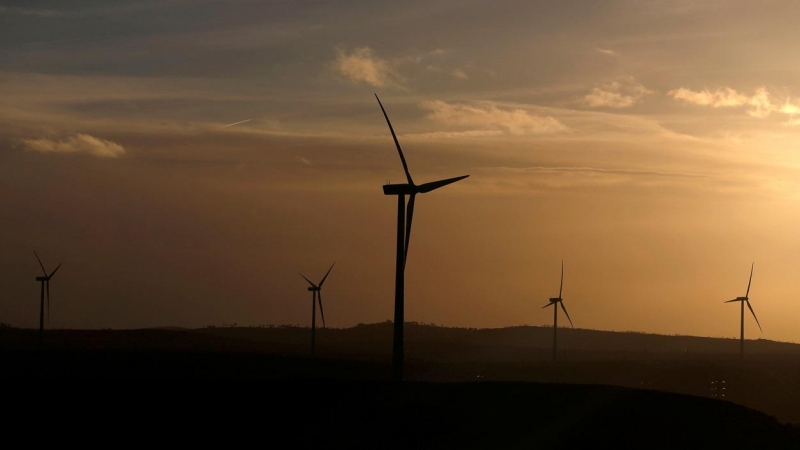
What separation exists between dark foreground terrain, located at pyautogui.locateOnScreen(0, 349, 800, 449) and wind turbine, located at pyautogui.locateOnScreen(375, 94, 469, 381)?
3.34 meters

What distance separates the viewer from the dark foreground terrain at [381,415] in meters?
36.7

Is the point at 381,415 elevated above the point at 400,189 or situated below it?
below

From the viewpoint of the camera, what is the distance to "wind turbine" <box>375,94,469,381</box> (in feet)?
160

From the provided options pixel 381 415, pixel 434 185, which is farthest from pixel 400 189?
Answer: pixel 381 415

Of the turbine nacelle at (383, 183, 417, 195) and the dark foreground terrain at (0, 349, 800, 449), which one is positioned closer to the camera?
the dark foreground terrain at (0, 349, 800, 449)

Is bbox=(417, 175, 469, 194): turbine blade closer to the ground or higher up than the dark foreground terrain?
higher up

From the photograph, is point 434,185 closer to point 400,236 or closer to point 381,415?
point 400,236

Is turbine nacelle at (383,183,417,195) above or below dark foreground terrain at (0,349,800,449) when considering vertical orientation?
above

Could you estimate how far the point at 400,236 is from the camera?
50219 millimetres

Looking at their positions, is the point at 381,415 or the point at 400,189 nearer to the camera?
the point at 381,415

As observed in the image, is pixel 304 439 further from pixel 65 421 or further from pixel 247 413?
pixel 65 421

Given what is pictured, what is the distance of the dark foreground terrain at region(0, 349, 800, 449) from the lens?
36688 mm

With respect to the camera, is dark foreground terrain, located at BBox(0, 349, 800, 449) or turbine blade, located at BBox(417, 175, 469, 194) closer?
dark foreground terrain, located at BBox(0, 349, 800, 449)

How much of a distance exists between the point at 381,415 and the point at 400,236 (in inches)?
497
